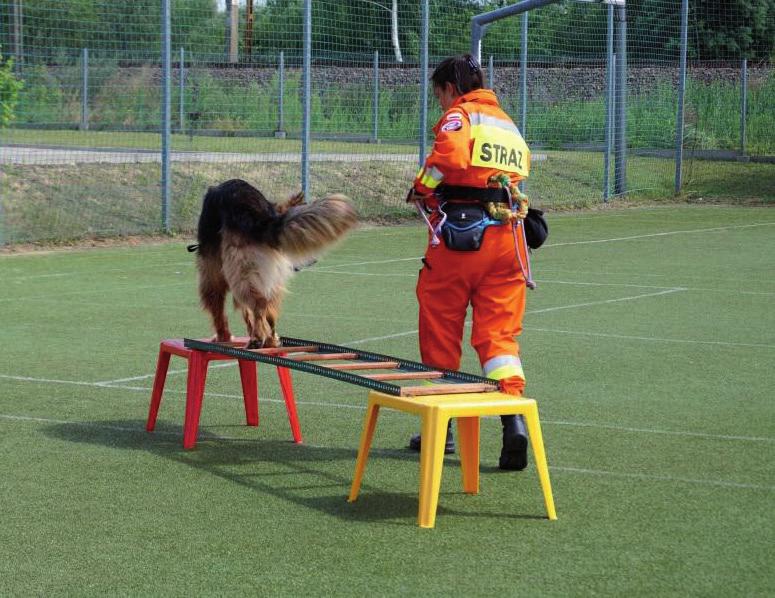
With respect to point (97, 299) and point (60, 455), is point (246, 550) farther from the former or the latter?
point (97, 299)

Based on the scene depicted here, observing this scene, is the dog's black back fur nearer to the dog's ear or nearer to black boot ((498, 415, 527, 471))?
the dog's ear

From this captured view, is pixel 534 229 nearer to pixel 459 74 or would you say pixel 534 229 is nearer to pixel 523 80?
pixel 459 74

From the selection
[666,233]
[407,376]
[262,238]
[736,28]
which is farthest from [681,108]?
[407,376]

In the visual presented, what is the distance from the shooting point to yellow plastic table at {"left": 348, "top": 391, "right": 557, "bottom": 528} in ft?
17.4

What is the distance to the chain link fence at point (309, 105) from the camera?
710 inches

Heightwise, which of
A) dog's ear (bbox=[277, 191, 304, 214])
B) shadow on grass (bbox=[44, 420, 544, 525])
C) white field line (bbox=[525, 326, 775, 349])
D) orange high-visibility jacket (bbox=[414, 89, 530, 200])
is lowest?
shadow on grass (bbox=[44, 420, 544, 525])

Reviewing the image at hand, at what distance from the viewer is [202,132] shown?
71.2 feet

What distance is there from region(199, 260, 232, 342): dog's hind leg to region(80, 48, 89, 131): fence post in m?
11.6

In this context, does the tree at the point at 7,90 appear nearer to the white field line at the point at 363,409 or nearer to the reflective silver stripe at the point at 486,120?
the white field line at the point at 363,409

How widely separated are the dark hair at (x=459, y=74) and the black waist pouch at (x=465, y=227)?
64 centimetres

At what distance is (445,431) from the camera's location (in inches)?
209

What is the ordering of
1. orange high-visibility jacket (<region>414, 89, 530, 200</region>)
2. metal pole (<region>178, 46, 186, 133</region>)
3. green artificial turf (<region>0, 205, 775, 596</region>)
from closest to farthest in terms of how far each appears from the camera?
green artificial turf (<region>0, 205, 775, 596</region>)
orange high-visibility jacket (<region>414, 89, 530, 200</region>)
metal pole (<region>178, 46, 186, 133</region>)

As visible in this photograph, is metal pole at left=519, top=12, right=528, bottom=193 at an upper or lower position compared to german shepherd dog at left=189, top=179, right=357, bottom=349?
upper

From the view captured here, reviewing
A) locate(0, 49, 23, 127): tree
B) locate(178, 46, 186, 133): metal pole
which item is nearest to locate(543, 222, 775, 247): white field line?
locate(178, 46, 186, 133): metal pole
